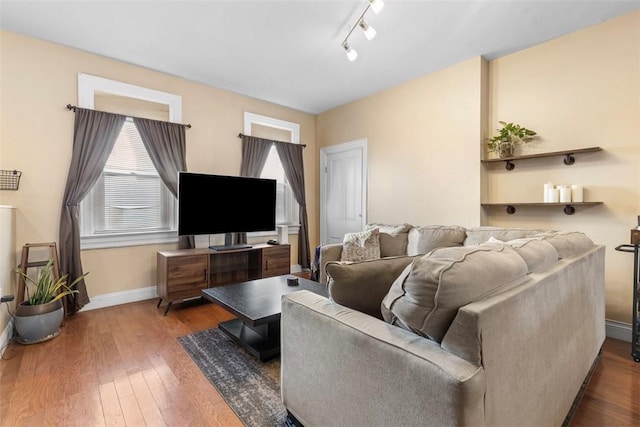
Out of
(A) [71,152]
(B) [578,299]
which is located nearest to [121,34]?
(A) [71,152]

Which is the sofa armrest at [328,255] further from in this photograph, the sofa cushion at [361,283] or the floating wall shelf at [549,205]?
the sofa cushion at [361,283]

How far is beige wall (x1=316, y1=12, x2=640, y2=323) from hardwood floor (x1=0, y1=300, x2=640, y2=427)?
3.96 ft

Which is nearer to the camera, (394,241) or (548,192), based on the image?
(548,192)

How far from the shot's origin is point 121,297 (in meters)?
3.43

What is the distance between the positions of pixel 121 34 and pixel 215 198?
5.97 ft

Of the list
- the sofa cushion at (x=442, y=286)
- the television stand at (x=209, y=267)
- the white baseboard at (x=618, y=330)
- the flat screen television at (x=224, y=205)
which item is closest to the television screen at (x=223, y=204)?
the flat screen television at (x=224, y=205)

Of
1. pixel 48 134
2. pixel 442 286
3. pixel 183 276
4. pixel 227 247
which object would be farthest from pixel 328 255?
pixel 48 134

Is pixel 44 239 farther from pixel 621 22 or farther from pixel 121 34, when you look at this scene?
pixel 621 22

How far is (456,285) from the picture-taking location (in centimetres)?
91

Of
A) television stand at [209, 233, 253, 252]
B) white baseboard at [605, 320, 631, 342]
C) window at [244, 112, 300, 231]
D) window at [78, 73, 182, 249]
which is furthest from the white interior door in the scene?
white baseboard at [605, 320, 631, 342]

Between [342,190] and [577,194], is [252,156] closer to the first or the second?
[342,190]

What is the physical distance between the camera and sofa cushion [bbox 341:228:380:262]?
3.39 m

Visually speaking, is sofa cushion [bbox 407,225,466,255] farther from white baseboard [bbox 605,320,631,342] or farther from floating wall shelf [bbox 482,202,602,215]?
white baseboard [bbox 605,320,631,342]

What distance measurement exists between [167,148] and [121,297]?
70.8 inches
